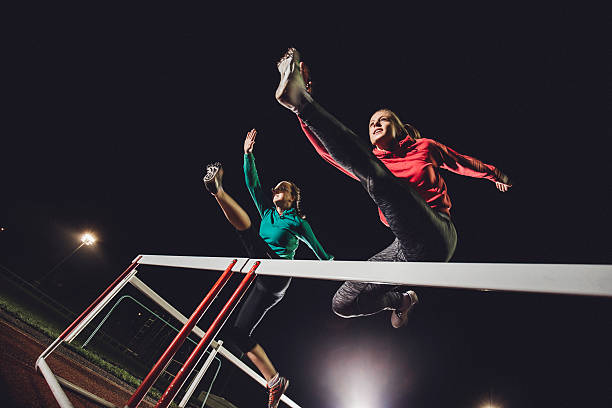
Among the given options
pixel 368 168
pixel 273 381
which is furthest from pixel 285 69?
pixel 273 381

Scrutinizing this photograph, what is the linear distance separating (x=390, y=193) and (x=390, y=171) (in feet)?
0.54

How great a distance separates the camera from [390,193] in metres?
0.99

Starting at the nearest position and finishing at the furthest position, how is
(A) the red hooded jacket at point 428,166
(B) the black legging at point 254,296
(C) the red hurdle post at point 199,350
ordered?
(C) the red hurdle post at point 199,350, (A) the red hooded jacket at point 428,166, (B) the black legging at point 254,296

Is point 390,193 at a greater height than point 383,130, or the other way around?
point 383,130

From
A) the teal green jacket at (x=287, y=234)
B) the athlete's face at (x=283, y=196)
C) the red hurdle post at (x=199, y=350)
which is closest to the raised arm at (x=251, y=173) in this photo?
the athlete's face at (x=283, y=196)

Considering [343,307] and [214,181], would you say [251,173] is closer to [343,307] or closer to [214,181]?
[214,181]

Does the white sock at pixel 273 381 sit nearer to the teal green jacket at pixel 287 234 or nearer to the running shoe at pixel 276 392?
the running shoe at pixel 276 392

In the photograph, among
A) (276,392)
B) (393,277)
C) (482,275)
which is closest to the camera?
(482,275)

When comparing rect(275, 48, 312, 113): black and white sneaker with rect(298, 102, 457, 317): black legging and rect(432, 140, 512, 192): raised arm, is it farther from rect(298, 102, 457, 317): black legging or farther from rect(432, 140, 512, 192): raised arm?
rect(432, 140, 512, 192): raised arm

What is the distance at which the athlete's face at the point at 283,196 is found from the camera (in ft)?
7.43

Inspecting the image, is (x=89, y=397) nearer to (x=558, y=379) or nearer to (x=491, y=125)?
(x=491, y=125)

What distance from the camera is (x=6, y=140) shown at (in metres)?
9.45

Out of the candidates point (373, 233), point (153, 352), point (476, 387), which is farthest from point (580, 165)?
point (476, 387)

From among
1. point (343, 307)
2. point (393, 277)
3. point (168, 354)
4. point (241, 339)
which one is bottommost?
point (168, 354)
